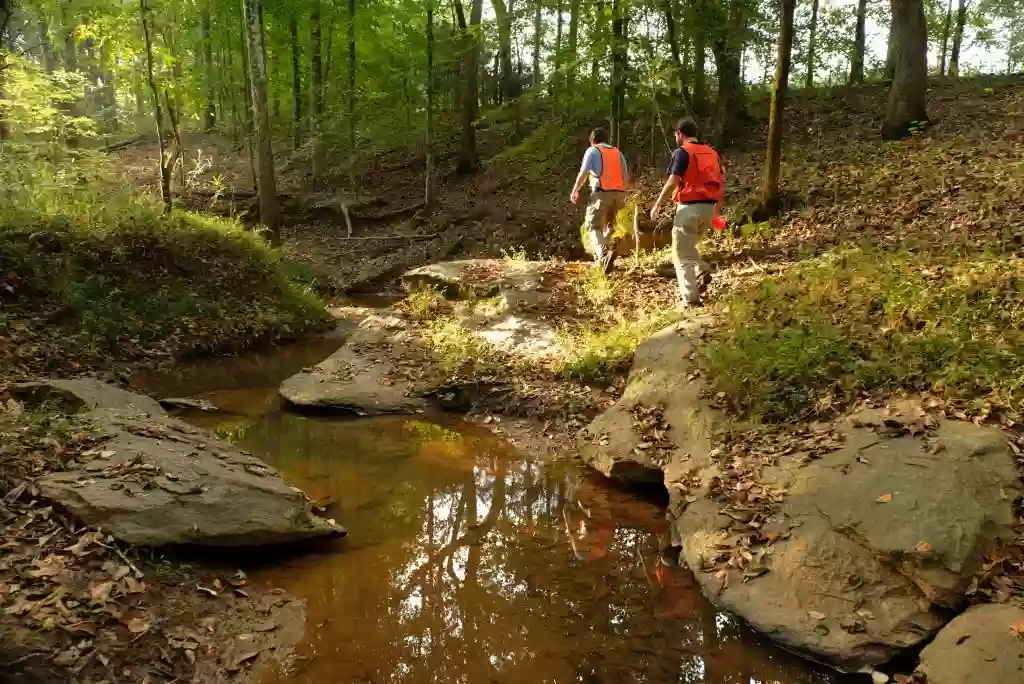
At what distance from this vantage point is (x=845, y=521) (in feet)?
16.3

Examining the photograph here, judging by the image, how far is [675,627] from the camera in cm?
461

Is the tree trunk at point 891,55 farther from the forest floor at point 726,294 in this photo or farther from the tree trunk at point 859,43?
the forest floor at point 726,294

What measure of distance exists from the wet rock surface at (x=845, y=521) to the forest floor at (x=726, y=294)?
36 cm

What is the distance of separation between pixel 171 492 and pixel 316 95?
20.9 meters

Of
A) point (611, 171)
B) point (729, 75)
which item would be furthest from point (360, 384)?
point (729, 75)

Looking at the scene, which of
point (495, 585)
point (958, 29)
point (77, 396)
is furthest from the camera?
point (958, 29)

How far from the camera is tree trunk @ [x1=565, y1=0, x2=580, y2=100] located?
15.9 metres

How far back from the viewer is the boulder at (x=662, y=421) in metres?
6.76

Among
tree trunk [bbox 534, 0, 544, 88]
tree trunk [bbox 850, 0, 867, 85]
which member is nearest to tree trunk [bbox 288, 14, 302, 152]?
tree trunk [bbox 534, 0, 544, 88]

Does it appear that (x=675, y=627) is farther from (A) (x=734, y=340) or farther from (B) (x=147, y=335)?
(B) (x=147, y=335)

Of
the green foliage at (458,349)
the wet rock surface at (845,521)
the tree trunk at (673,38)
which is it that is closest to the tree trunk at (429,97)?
the tree trunk at (673,38)

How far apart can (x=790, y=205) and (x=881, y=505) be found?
8.28 meters

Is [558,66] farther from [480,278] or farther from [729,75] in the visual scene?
[480,278]

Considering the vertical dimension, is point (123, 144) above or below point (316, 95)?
below
